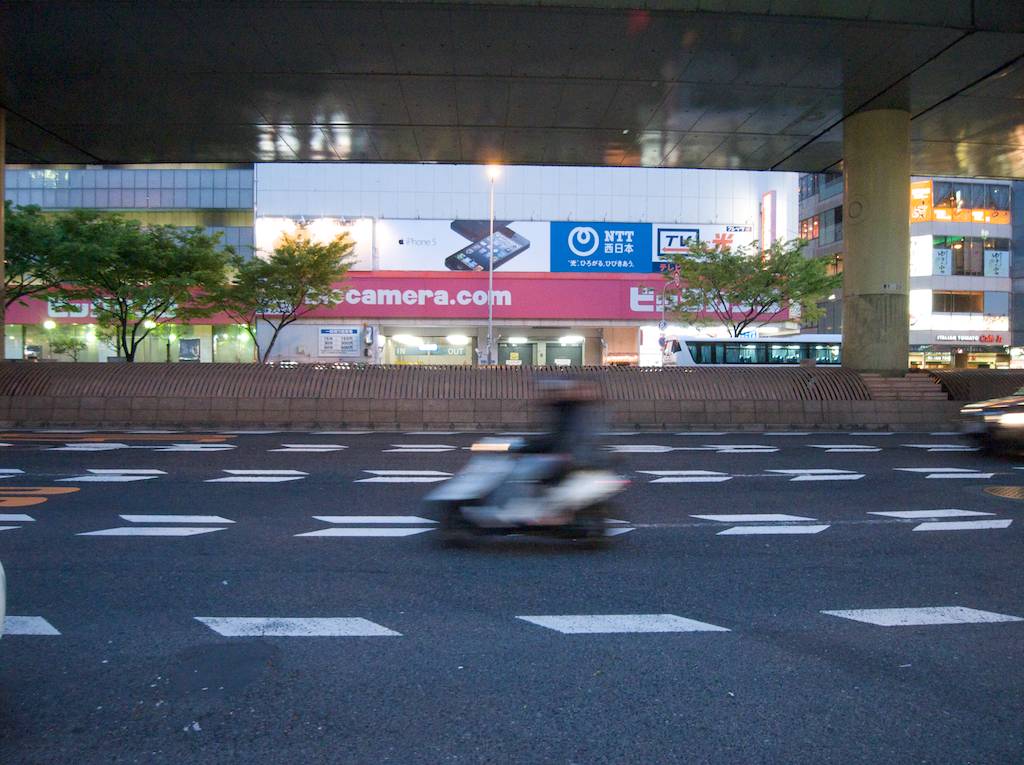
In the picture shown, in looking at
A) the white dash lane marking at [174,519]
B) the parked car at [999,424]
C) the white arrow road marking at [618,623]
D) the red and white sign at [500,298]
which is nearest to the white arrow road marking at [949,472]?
the parked car at [999,424]

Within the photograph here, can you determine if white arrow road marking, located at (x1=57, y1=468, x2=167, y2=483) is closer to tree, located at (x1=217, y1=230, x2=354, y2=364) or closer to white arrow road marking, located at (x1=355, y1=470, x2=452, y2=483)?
white arrow road marking, located at (x1=355, y1=470, x2=452, y2=483)

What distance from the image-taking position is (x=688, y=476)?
11414mm

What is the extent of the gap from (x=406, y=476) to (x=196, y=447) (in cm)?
586

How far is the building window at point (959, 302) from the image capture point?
50.2 m

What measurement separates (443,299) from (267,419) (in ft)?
81.0

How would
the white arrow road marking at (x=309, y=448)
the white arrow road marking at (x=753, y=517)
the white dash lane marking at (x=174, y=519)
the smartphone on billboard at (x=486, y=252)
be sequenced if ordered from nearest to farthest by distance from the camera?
the white dash lane marking at (x=174, y=519) < the white arrow road marking at (x=753, y=517) < the white arrow road marking at (x=309, y=448) < the smartphone on billboard at (x=486, y=252)

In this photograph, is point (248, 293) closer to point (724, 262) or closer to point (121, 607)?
point (724, 262)

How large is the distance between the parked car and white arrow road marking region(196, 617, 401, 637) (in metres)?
13.0

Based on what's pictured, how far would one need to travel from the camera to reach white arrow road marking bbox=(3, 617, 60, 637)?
15.1 ft

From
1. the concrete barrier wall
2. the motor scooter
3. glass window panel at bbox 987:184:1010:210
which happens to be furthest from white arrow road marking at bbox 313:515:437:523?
glass window panel at bbox 987:184:1010:210

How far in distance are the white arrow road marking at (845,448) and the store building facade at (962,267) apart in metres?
39.1

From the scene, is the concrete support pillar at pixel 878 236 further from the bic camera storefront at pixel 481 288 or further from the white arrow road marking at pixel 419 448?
the bic camera storefront at pixel 481 288

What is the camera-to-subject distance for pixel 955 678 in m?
4.01

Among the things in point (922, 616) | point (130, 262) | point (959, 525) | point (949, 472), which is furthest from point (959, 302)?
point (922, 616)
